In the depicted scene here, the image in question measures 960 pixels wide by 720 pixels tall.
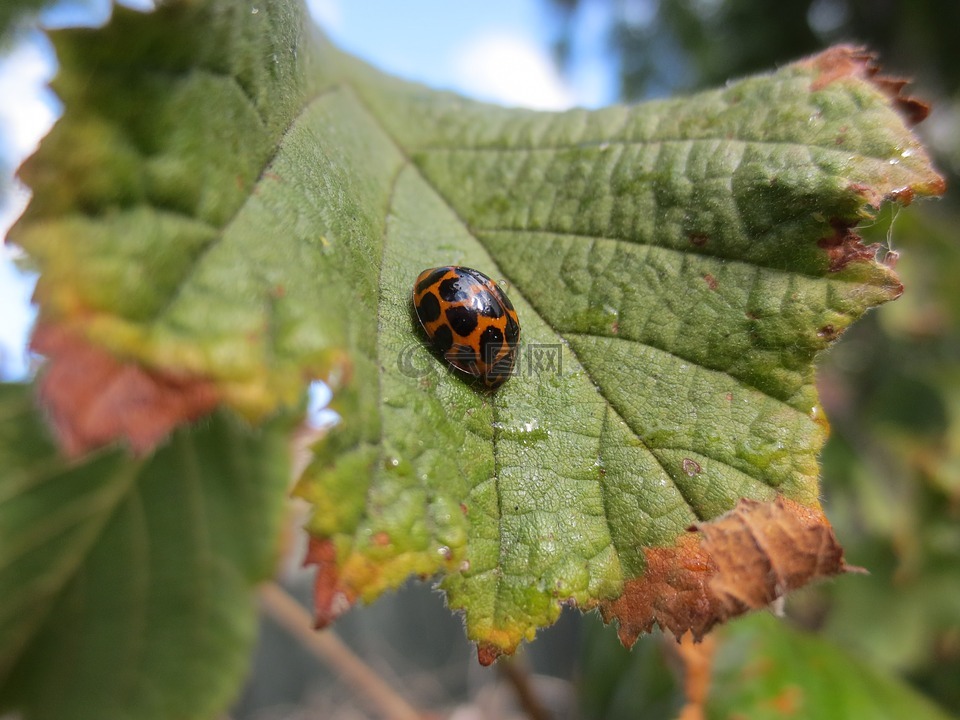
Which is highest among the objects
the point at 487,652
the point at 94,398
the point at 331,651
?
the point at 94,398

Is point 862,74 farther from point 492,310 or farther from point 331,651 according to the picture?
point 331,651

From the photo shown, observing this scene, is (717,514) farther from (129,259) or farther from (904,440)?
(904,440)

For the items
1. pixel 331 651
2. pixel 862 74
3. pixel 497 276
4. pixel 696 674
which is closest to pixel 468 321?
pixel 497 276

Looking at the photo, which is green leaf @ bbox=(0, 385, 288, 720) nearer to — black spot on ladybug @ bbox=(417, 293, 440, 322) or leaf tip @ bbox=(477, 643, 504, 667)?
black spot on ladybug @ bbox=(417, 293, 440, 322)

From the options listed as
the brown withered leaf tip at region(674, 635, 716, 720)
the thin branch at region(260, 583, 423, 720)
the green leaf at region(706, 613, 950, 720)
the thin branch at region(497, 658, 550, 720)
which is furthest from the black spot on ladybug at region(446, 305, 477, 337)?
the thin branch at region(260, 583, 423, 720)

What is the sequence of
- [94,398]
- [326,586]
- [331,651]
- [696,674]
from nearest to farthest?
[94,398]
[326,586]
[696,674]
[331,651]

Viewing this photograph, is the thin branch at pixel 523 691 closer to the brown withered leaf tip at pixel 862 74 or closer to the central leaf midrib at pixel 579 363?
the central leaf midrib at pixel 579 363
